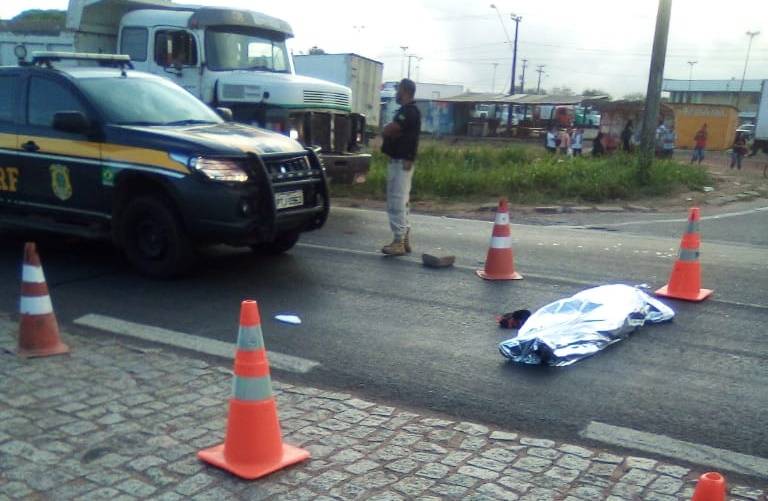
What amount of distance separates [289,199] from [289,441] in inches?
151

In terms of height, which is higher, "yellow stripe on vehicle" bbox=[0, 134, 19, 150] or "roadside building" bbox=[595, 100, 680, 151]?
"roadside building" bbox=[595, 100, 680, 151]

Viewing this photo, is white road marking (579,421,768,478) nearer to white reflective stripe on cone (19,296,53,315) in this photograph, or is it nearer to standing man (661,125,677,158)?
white reflective stripe on cone (19,296,53,315)

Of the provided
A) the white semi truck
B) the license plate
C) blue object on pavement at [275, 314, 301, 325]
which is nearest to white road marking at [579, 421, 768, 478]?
blue object on pavement at [275, 314, 301, 325]

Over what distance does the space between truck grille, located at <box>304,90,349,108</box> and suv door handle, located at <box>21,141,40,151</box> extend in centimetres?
560

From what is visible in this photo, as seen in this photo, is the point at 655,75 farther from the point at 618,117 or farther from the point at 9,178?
the point at 618,117

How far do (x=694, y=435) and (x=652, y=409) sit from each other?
0.37m

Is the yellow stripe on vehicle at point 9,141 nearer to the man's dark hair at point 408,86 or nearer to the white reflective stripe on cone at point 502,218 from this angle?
the man's dark hair at point 408,86

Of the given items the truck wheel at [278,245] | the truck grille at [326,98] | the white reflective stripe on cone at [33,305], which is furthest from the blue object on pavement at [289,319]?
the truck grille at [326,98]

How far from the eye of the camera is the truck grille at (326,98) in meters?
13.1

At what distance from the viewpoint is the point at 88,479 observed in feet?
12.3

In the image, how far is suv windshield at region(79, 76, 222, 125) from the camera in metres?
7.83

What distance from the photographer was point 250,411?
379cm

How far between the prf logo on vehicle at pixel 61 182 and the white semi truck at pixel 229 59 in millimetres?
5038

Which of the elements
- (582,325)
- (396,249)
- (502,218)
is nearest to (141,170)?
(396,249)
